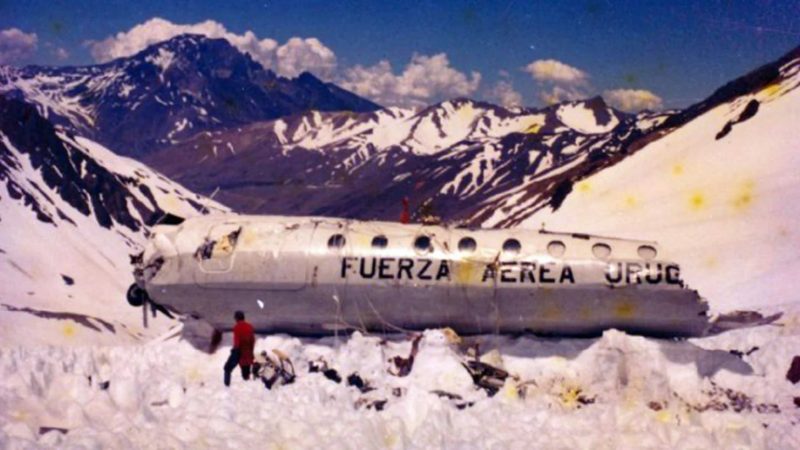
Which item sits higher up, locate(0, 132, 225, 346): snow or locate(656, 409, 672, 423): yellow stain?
locate(0, 132, 225, 346): snow

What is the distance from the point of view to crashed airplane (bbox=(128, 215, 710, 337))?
21328 millimetres

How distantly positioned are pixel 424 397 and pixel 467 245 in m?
6.11

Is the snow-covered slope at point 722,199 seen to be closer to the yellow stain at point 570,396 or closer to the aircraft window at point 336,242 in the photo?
the yellow stain at point 570,396

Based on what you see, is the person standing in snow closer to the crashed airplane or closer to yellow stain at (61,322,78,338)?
the crashed airplane

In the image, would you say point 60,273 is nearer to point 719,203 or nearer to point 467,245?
point 719,203

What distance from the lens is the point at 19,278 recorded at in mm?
85500

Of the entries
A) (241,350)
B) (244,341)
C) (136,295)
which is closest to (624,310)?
(244,341)

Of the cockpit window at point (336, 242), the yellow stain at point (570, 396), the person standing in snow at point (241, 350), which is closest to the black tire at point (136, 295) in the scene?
the person standing in snow at point (241, 350)

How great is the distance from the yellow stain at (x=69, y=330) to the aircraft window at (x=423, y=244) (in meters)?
59.3

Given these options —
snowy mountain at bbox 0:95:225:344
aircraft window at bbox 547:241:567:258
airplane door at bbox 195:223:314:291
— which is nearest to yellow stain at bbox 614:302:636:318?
aircraft window at bbox 547:241:567:258

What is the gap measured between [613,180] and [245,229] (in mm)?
71733

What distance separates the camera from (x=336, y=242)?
22547 mm

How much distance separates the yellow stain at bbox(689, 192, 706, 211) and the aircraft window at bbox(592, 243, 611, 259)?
1542 inches

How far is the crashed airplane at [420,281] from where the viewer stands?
21.3 m
